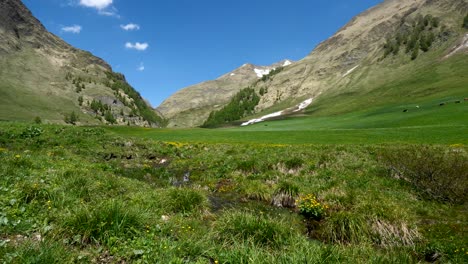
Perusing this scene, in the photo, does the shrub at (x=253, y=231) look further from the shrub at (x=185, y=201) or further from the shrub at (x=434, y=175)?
the shrub at (x=434, y=175)

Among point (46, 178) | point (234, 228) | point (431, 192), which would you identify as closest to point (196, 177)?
point (46, 178)

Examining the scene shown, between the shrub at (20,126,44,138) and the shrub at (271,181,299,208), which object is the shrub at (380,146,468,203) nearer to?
the shrub at (271,181,299,208)

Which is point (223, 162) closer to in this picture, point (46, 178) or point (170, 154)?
point (170, 154)

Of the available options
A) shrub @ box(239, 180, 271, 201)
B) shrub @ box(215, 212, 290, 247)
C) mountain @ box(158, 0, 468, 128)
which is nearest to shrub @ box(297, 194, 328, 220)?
shrub @ box(239, 180, 271, 201)

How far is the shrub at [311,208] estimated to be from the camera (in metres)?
14.0

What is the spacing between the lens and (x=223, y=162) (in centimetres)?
2395

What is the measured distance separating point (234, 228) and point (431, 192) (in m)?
11.8

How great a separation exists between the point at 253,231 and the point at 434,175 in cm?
1194

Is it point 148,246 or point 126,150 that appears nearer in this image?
point 148,246

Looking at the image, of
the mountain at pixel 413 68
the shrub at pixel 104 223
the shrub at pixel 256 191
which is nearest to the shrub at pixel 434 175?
the shrub at pixel 256 191

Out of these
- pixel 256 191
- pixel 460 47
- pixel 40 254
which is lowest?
pixel 256 191

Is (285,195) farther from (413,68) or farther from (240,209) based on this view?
(413,68)

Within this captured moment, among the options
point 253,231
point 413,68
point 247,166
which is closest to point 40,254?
point 253,231

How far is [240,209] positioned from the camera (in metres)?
14.1
